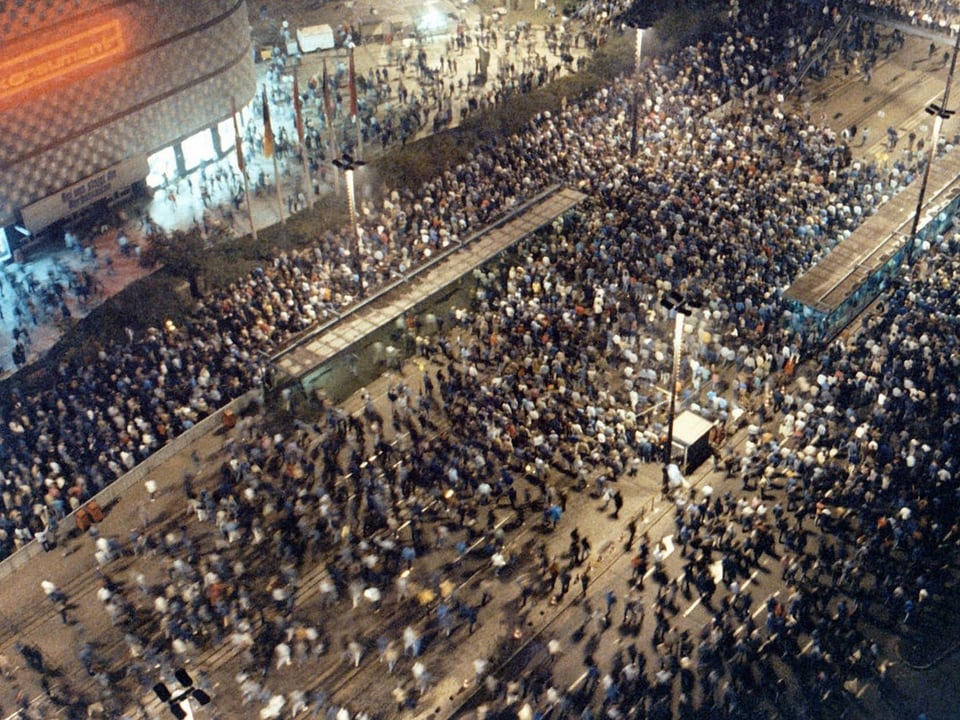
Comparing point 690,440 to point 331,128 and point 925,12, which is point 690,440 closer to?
point 331,128

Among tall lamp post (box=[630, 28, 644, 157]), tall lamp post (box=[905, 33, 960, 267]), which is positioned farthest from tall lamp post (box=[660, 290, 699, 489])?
tall lamp post (box=[630, 28, 644, 157])

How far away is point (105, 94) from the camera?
173ft

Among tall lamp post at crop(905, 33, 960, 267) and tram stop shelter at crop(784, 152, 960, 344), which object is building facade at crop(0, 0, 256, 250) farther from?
tall lamp post at crop(905, 33, 960, 267)

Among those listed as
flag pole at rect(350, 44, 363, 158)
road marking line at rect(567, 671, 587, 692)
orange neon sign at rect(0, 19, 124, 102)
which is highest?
orange neon sign at rect(0, 19, 124, 102)

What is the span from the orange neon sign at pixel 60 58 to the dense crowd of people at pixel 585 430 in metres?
11.7

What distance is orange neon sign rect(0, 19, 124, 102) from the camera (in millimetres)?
48125

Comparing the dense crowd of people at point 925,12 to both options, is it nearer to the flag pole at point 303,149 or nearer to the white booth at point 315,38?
the white booth at point 315,38

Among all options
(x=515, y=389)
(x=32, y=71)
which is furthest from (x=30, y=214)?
(x=515, y=389)

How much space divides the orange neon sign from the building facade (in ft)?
0.15

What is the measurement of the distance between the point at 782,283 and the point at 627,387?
29.1 ft

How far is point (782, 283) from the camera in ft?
154

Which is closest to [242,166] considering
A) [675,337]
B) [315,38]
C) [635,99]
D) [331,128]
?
[331,128]

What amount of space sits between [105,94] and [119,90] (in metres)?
0.75

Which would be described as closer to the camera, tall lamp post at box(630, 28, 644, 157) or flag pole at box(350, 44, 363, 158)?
flag pole at box(350, 44, 363, 158)
